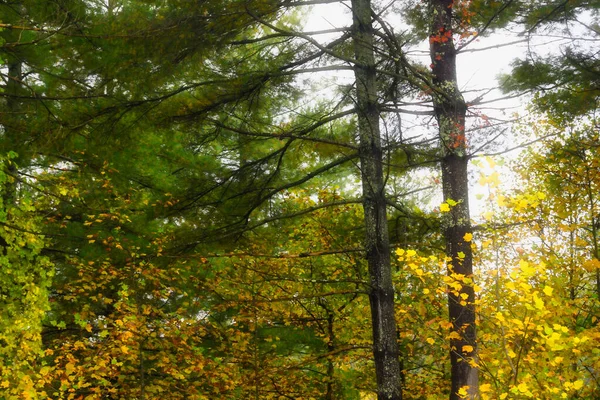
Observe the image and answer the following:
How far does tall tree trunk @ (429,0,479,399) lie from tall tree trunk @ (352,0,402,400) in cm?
74

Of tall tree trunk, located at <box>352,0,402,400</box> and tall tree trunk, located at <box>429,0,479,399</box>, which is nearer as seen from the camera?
tall tree trunk, located at <box>352,0,402,400</box>

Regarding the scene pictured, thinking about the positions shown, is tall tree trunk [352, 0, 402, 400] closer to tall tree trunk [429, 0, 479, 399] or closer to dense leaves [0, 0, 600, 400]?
dense leaves [0, 0, 600, 400]

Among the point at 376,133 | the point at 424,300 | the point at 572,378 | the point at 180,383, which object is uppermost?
the point at 376,133

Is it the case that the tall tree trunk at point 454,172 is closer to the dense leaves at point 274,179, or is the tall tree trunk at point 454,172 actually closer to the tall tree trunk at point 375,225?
the dense leaves at point 274,179

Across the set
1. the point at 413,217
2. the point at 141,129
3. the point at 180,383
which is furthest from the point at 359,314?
the point at 141,129

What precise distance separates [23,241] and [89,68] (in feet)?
9.60

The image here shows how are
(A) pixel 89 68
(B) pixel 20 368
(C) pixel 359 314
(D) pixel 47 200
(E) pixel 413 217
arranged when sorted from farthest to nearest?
1. (C) pixel 359 314
2. (D) pixel 47 200
3. (A) pixel 89 68
4. (B) pixel 20 368
5. (E) pixel 413 217

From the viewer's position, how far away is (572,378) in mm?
5820

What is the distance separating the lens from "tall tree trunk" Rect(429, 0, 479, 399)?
5.55 m

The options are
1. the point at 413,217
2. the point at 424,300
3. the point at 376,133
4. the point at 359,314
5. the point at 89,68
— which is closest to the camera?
the point at 376,133

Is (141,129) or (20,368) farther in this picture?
(20,368)

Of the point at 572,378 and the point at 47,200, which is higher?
the point at 47,200

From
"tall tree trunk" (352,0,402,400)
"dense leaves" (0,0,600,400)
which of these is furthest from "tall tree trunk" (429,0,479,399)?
"tall tree trunk" (352,0,402,400)

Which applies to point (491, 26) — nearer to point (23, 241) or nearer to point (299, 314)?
point (299, 314)
